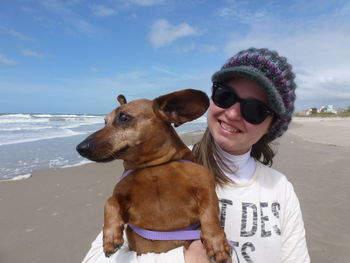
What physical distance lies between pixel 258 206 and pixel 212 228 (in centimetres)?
55

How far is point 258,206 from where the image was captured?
205 cm

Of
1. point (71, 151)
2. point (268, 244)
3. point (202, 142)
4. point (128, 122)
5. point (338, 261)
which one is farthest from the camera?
point (71, 151)

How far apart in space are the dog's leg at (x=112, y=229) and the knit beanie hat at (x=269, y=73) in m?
1.21

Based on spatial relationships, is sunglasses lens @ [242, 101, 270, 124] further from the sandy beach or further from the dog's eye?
the sandy beach

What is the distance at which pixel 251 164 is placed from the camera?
233cm

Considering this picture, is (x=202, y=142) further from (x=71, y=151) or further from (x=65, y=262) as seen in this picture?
(x=71, y=151)

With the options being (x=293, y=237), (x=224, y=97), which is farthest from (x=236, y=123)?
(x=293, y=237)

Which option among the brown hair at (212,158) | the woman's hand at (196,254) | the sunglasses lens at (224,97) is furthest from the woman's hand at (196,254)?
the sunglasses lens at (224,97)

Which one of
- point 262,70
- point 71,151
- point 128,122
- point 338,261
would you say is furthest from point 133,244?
point 71,151

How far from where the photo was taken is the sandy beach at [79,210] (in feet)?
12.0

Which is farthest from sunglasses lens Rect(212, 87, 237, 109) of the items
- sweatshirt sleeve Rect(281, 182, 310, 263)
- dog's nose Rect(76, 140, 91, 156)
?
dog's nose Rect(76, 140, 91, 156)

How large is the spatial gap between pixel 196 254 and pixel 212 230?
18 centimetres

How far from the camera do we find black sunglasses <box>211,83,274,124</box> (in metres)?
2.06

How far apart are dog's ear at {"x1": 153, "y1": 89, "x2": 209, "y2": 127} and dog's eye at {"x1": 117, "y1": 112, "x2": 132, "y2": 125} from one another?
8.5 inches
